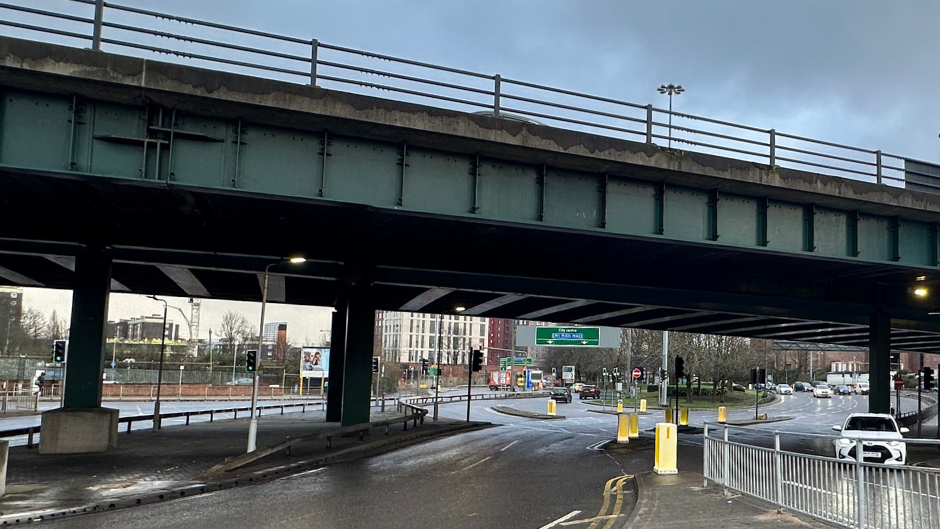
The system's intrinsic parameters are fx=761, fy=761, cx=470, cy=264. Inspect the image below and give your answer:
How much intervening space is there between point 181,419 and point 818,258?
3102cm

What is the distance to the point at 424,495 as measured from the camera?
15711mm

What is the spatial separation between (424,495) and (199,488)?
200 inches

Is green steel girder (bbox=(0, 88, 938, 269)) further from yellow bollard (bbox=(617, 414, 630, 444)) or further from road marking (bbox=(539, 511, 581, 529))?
yellow bollard (bbox=(617, 414, 630, 444))

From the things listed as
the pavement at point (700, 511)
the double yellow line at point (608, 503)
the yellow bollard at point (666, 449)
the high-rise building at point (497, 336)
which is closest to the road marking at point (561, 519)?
the double yellow line at point (608, 503)

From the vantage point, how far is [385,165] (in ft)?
62.0

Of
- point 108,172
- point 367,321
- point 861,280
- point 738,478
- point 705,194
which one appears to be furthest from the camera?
point 861,280

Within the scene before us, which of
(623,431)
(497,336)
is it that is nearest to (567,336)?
(623,431)

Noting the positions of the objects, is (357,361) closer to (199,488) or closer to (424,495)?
(199,488)

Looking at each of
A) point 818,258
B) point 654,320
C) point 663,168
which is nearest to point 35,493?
point 663,168

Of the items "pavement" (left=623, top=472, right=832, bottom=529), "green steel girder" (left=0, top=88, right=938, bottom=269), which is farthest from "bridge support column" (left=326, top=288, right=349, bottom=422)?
"pavement" (left=623, top=472, right=832, bottom=529)

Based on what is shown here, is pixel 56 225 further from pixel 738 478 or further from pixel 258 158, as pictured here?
pixel 738 478

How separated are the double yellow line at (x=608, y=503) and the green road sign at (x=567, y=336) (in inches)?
2359

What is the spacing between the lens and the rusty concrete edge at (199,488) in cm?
1333

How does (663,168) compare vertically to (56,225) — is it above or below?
above
